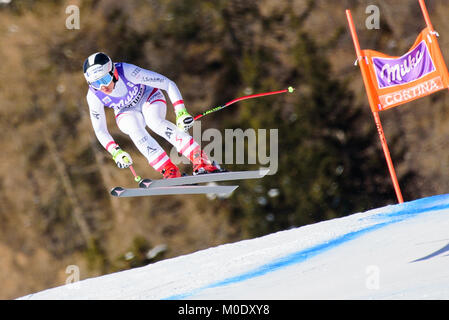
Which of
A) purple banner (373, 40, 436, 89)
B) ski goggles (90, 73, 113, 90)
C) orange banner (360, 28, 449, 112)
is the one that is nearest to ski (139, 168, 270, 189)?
ski goggles (90, 73, 113, 90)

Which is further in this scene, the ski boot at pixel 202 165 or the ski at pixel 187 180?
the ski boot at pixel 202 165

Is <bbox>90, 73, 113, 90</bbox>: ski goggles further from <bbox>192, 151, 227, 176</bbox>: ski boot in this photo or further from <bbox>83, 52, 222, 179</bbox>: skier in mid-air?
<bbox>192, 151, 227, 176</bbox>: ski boot

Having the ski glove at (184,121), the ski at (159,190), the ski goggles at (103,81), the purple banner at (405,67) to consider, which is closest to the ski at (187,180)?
the ski at (159,190)

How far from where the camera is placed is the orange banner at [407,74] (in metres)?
5.73

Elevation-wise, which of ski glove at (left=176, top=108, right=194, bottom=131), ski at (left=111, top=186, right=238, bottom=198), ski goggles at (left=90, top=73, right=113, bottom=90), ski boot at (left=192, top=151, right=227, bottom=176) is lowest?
ski at (left=111, top=186, right=238, bottom=198)

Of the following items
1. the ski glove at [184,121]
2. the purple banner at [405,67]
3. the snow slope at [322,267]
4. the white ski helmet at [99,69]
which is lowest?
the snow slope at [322,267]

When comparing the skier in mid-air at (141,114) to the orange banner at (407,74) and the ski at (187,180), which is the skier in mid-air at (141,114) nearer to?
the ski at (187,180)

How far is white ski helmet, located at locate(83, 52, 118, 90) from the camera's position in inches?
179

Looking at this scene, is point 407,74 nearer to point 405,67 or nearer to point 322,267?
point 405,67

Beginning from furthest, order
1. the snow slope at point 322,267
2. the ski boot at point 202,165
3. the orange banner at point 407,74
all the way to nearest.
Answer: the orange banner at point 407,74 < the ski boot at point 202,165 < the snow slope at point 322,267

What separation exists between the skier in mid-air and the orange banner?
2162mm

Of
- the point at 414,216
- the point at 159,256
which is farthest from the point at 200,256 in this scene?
the point at 159,256

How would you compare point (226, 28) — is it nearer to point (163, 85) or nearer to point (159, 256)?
point (159, 256)

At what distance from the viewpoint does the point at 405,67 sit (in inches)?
232
